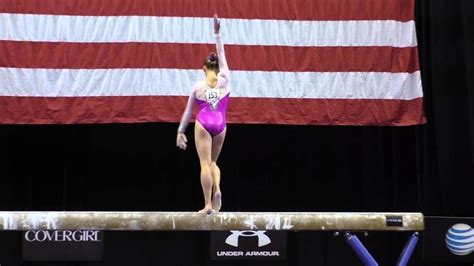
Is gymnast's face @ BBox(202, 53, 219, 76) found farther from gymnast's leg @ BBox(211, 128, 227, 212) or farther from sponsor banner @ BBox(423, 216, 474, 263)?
sponsor banner @ BBox(423, 216, 474, 263)

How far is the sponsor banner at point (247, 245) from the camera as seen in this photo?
7.75 meters

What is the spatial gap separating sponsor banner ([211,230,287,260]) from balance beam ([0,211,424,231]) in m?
2.21

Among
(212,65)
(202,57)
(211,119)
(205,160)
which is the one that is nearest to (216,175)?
(205,160)

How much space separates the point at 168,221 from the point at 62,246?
2.62 m

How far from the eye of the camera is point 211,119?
555 centimetres

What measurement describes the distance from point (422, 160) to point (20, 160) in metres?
4.68

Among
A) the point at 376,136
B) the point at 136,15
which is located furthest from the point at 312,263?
the point at 136,15

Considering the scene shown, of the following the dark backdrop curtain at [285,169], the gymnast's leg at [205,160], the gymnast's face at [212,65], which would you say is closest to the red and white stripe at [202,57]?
the dark backdrop curtain at [285,169]

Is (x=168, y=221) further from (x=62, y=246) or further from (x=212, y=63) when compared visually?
(x=62, y=246)

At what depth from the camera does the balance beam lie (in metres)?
5.45

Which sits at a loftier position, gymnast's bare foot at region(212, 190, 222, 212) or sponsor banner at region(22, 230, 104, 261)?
gymnast's bare foot at region(212, 190, 222, 212)

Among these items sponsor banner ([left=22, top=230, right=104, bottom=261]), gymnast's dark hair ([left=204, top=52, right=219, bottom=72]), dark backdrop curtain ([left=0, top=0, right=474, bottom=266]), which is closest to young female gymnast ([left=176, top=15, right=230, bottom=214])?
gymnast's dark hair ([left=204, top=52, right=219, bottom=72])

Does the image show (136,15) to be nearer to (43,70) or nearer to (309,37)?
(43,70)

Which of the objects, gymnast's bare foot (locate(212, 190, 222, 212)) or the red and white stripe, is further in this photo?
the red and white stripe
